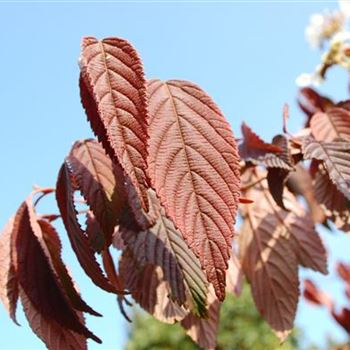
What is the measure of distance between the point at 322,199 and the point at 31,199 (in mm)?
383

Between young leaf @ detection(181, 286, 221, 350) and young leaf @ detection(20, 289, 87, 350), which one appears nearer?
young leaf @ detection(20, 289, 87, 350)

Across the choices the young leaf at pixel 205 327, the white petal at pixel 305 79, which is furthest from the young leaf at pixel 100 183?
the white petal at pixel 305 79

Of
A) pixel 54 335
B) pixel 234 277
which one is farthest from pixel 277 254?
pixel 54 335

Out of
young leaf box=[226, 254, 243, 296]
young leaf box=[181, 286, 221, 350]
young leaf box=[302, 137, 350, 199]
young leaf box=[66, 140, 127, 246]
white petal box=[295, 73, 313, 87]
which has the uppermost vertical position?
white petal box=[295, 73, 313, 87]

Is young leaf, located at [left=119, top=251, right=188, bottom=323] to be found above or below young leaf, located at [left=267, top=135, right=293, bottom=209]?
below

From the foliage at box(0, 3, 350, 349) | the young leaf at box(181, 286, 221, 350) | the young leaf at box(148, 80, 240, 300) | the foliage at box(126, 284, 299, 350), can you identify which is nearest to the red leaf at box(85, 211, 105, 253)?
the foliage at box(0, 3, 350, 349)

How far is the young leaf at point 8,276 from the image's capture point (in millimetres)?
678

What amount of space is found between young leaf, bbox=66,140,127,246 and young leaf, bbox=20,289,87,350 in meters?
0.09

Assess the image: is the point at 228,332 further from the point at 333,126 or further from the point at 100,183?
the point at 100,183

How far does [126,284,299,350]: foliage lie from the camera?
36.3 ft

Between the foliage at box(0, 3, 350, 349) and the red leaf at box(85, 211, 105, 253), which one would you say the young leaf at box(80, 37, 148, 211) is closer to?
the foliage at box(0, 3, 350, 349)

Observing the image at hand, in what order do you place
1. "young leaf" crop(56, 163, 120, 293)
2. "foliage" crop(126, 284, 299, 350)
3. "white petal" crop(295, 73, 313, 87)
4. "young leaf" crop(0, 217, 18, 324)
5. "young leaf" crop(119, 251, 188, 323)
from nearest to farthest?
"young leaf" crop(56, 163, 120, 293)
"young leaf" crop(0, 217, 18, 324)
"young leaf" crop(119, 251, 188, 323)
"white petal" crop(295, 73, 313, 87)
"foliage" crop(126, 284, 299, 350)

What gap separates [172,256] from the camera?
633mm

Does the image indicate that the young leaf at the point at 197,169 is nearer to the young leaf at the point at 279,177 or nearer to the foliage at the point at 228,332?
the young leaf at the point at 279,177
